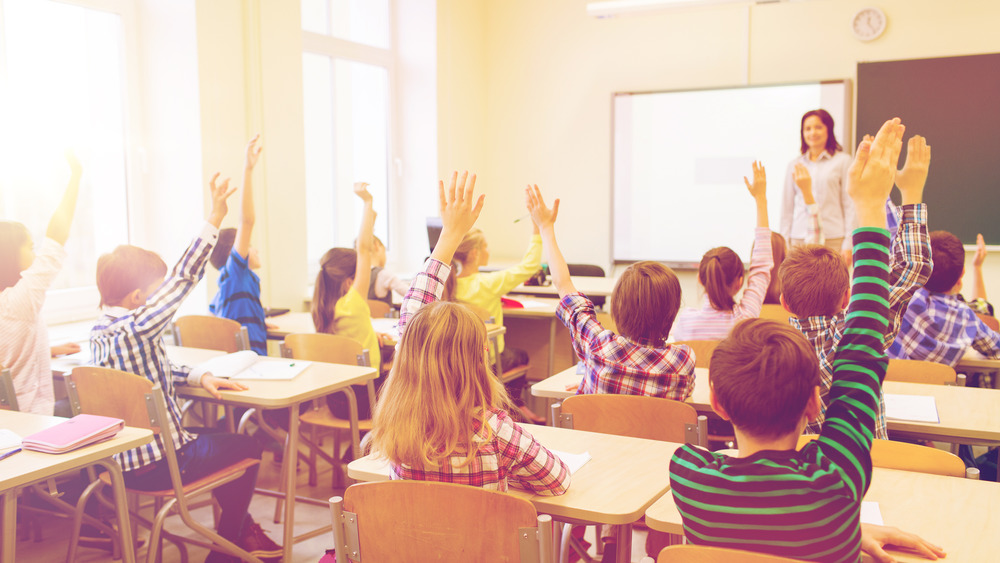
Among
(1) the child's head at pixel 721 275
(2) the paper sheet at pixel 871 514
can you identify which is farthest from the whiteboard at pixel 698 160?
(2) the paper sheet at pixel 871 514

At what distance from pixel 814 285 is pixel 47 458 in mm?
1937

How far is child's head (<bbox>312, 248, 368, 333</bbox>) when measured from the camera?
131 inches

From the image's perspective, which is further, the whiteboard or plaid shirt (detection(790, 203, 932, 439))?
the whiteboard

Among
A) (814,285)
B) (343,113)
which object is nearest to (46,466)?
(814,285)

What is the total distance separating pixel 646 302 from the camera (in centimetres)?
209

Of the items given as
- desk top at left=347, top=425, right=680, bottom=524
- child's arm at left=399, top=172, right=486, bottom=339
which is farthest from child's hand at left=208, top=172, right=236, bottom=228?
desk top at left=347, top=425, right=680, bottom=524

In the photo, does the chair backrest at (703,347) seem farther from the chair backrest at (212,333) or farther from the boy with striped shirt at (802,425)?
the chair backrest at (212,333)

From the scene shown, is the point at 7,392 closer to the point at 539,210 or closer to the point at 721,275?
the point at 539,210

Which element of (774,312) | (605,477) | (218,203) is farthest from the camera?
(774,312)

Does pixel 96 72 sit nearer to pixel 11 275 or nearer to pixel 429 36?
pixel 11 275

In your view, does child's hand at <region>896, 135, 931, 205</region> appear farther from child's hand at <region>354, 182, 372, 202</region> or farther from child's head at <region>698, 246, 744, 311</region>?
child's hand at <region>354, 182, 372, 202</region>

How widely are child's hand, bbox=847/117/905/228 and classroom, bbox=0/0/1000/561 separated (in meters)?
2.07

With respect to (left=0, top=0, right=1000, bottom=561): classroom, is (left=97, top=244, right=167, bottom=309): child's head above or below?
below

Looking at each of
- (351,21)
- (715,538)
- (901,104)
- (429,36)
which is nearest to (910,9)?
(901,104)
